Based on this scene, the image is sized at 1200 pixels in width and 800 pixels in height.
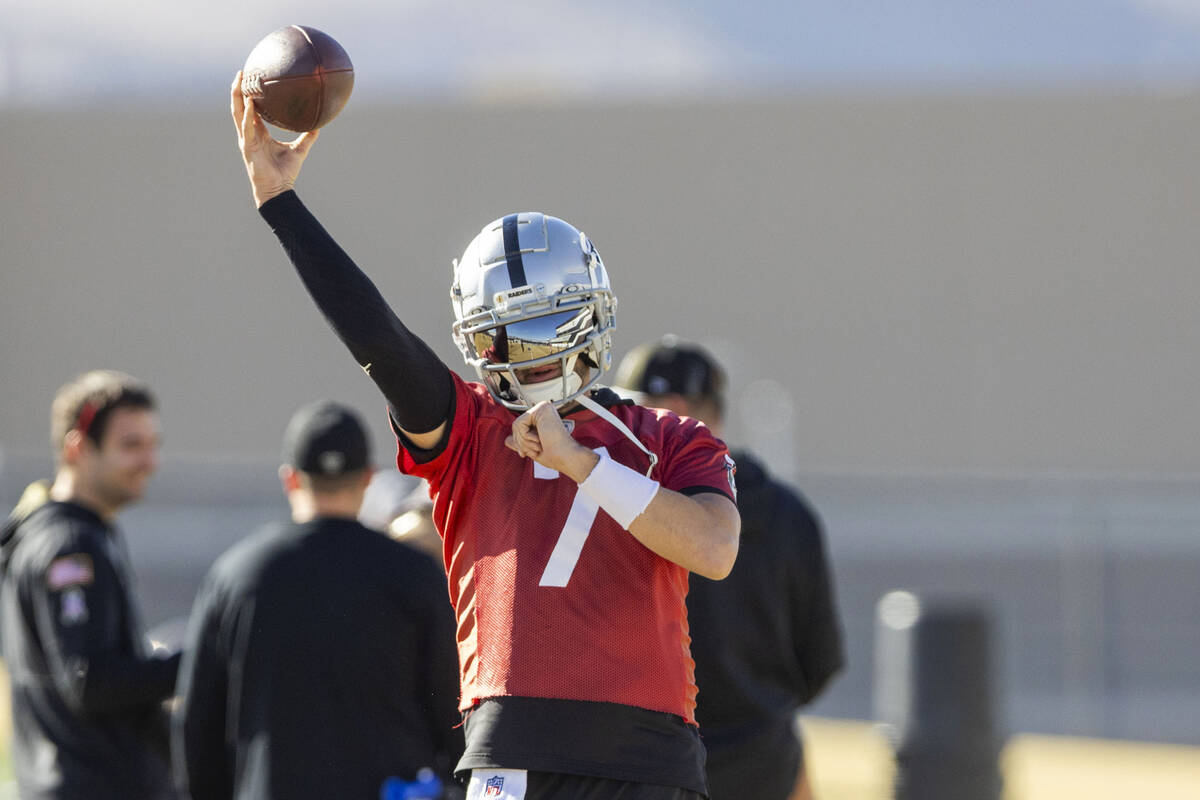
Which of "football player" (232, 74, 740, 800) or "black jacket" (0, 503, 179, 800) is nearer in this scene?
"football player" (232, 74, 740, 800)

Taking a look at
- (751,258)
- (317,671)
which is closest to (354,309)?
(317,671)

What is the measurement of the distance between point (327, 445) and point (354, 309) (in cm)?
176

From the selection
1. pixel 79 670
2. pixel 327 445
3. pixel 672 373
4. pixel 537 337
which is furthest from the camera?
pixel 672 373

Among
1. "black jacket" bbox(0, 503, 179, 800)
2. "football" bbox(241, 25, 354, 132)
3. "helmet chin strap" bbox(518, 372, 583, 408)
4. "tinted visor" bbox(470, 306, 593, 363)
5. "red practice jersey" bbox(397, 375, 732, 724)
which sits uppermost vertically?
"football" bbox(241, 25, 354, 132)

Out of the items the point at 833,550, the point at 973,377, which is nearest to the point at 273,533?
the point at 833,550

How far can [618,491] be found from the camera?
2.97 meters

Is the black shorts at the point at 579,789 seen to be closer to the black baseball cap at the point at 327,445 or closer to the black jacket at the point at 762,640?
the black jacket at the point at 762,640

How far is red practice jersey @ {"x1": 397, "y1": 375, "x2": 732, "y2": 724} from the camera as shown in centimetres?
304

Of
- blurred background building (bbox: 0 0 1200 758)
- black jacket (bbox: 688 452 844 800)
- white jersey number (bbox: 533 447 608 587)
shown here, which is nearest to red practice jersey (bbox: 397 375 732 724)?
white jersey number (bbox: 533 447 608 587)

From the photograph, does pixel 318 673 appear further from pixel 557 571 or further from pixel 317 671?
pixel 557 571

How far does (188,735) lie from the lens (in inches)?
175

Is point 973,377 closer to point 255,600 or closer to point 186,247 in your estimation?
point 186,247

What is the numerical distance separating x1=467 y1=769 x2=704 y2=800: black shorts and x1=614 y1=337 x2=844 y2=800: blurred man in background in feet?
5.63

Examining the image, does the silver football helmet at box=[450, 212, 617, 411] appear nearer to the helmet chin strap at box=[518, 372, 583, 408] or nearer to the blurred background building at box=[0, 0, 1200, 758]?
the helmet chin strap at box=[518, 372, 583, 408]
